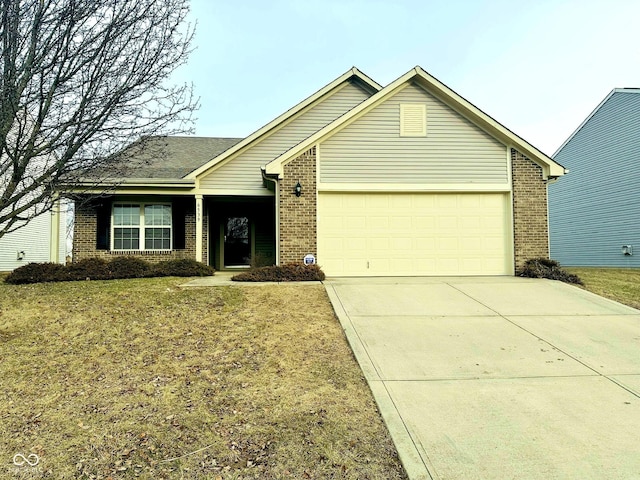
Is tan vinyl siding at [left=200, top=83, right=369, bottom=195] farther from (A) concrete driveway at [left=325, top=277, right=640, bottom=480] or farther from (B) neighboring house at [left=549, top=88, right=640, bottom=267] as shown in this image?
(B) neighboring house at [left=549, top=88, right=640, bottom=267]

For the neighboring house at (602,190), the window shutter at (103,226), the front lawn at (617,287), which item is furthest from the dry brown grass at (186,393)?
the neighboring house at (602,190)

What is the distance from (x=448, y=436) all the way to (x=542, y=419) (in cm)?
107

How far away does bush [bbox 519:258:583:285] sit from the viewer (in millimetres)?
10748

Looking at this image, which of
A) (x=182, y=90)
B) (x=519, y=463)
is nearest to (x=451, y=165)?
(x=182, y=90)

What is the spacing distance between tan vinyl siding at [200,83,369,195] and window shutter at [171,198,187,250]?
1018 millimetres

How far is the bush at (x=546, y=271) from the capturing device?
10748 mm

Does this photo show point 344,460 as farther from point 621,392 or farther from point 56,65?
point 56,65

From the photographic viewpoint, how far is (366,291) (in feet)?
31.1

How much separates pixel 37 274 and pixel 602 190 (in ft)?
75.3

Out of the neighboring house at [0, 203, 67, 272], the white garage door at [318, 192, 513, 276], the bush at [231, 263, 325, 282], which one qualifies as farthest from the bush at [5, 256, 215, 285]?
the neighboring house at [0, 203, 67, 272]

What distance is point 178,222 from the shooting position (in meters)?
14.4

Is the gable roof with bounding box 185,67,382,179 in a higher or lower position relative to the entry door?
higher

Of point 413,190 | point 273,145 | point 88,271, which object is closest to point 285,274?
point 413,190

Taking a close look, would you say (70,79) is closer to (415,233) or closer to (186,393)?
(186,393)
